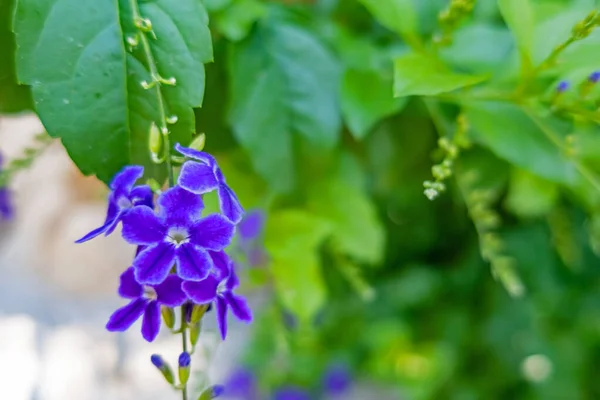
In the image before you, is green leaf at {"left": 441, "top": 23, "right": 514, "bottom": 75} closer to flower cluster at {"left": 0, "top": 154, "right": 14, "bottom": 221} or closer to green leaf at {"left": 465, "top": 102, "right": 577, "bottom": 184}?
green leaf at {"left": 465, "top": 102, "right": 577, "bottom": 184}

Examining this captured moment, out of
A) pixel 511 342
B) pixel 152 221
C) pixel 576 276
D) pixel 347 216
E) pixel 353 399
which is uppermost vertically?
pixel 152 221

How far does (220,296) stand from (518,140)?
0.93 feet

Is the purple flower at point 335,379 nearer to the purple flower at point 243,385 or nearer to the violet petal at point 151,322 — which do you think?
the purple flower at point 243,385

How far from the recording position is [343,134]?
62 cm

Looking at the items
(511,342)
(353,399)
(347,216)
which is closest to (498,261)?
(347,216)

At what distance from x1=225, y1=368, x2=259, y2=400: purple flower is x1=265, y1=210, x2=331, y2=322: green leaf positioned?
464 millimetres

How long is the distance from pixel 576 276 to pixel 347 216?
55 cm

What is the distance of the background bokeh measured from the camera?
17.4 inches

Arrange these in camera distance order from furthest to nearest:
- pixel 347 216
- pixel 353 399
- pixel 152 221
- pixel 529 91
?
pixel 353 399, pixel 347 216, pixel 529 91, pixel 152 221

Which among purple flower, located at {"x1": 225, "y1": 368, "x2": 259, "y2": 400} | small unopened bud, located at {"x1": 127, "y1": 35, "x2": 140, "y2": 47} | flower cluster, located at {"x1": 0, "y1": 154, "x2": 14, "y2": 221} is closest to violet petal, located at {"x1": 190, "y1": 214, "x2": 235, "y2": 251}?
small unopened bud, located at {"x1": 127, "y1": 35, "x2": 140, "y2": 47}

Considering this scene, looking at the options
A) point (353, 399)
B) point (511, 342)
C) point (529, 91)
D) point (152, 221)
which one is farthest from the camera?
point (353, 399)

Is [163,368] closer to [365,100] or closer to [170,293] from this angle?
[170,293]

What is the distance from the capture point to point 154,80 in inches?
11.9

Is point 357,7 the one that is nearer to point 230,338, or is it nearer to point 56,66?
point 56,66
